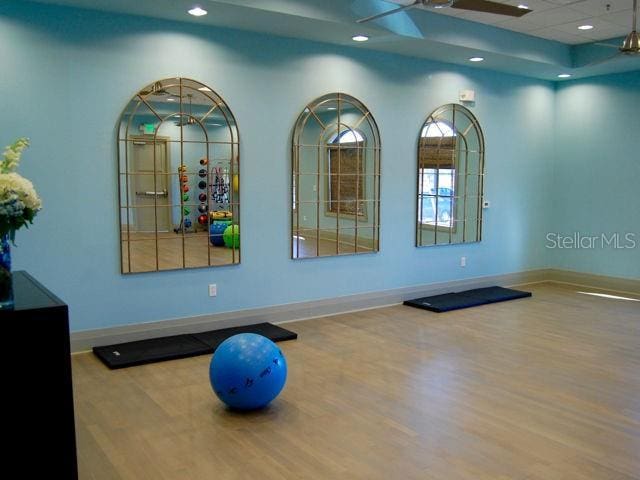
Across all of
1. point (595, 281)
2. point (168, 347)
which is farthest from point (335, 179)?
point (595, 281)

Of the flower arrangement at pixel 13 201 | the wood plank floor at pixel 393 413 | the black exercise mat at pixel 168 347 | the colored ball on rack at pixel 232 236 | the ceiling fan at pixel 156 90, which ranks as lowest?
the wood plank floor at pixel 393 413

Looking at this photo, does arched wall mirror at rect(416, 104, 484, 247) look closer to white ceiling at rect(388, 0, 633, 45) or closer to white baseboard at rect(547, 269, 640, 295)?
white ceiling at rect(388, 0, 633, 45)

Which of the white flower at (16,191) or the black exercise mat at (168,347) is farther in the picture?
the black exercise mat at (168,347)

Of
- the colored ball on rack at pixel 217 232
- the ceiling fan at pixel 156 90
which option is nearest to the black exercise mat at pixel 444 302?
the colored ball on rack at pixel 217 232

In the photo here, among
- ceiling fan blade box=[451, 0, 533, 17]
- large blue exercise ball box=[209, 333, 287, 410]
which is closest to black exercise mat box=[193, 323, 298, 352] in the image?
large blue exercise ball box=[209, 333, 287, 410]

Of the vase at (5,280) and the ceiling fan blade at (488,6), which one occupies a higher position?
the ceiling fan blade at (488,6)

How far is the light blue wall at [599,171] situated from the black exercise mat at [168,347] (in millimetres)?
4743

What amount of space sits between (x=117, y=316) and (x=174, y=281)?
57 cm

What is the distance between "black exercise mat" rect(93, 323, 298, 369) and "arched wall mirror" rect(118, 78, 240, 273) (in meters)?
0.63

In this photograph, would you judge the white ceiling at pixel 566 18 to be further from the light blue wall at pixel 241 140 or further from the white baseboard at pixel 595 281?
the white baseboard at pixel 595 281

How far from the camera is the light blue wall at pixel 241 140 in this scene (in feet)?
15.3

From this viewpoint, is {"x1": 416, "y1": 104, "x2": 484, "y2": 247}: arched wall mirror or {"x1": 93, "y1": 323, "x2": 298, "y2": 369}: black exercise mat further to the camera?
{"x1": 416, "y1": 104, "x2": 484, "y2": 247}: arched wall mirror

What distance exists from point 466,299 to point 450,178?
4.89ft

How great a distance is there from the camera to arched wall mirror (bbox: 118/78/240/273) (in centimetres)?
503
